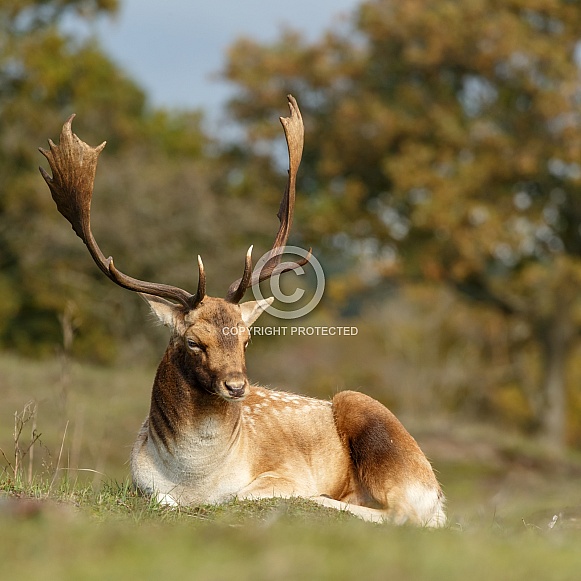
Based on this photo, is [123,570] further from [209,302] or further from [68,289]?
[68,289]

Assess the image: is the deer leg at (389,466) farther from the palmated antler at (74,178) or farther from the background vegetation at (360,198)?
the background vegetation at (360,198)

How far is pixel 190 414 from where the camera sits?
8.24 metres

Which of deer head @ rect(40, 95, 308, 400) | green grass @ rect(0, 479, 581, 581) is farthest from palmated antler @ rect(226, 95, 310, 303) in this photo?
green grass @ rect(0, 479, 581, 581)

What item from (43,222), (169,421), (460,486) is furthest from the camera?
(43,222)

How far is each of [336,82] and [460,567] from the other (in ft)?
97.7

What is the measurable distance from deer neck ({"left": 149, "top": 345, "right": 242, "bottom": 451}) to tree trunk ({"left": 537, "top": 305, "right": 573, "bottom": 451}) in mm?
26129

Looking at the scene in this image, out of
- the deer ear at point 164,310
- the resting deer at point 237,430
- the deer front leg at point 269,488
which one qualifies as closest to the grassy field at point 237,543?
the deer front leg at point 269,488

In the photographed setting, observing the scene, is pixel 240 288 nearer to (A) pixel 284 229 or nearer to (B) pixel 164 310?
(B) pixel 164 310

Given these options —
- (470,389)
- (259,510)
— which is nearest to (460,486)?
(259,510)

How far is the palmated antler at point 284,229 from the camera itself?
862 centimetres

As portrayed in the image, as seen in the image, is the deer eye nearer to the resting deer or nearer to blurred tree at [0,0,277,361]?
the resting deer

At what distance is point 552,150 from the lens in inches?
1178

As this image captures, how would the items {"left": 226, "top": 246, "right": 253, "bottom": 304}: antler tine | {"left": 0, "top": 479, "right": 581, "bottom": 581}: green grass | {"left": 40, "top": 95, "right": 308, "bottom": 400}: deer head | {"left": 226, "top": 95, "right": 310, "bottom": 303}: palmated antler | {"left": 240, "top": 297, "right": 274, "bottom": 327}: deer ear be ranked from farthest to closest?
1. {"left": 240, "top": 297, "right": 274, "bottom": 327}: deer ear
2. {"left": 226, "top": 95, "right": 310, "bottom": 303}: palmated antler
3. {"left": 226, "top": 246, "right": 253, "bottom": 304}: antler tine
4. {"left": 40, "top": 95, "right": 308, "bottom": 400}: deer head
5. {"left": 0, "top": 479, "right": 581, "bottom": 581}: green grass

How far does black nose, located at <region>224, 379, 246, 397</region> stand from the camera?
25.5 ft
